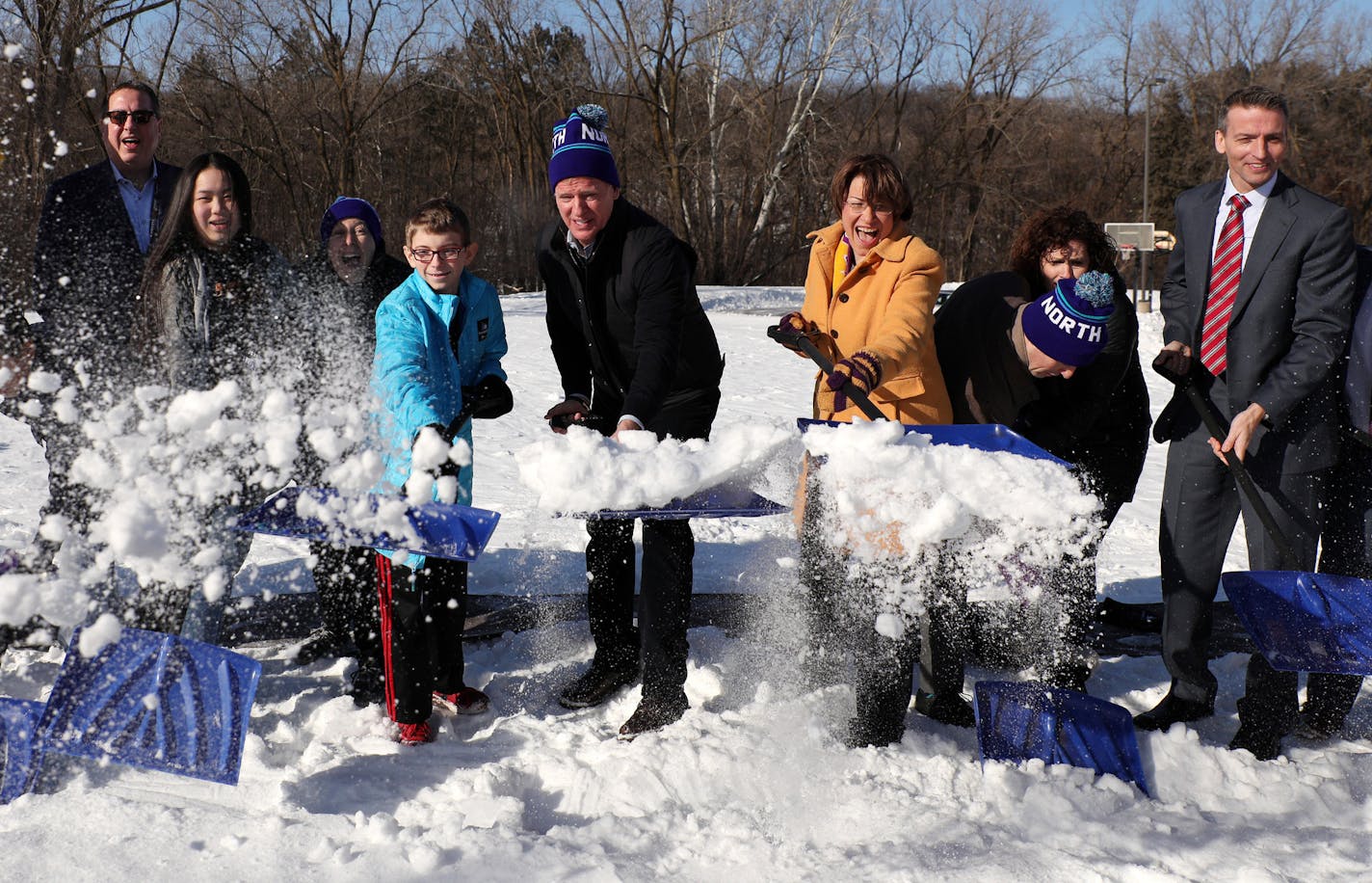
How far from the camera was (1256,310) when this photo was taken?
296 centimetres

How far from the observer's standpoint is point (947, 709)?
315 centimetres

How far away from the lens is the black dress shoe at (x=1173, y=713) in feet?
10.3

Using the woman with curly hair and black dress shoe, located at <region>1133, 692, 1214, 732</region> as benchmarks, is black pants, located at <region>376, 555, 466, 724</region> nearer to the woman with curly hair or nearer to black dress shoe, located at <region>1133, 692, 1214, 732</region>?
the woman with curly hair

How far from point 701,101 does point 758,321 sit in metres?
14.7

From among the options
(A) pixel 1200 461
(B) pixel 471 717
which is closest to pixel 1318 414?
(A) pixel 1200 461

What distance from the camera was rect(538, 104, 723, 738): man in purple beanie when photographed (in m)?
2.95

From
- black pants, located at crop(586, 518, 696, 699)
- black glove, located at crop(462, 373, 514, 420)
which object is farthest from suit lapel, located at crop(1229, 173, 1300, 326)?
black glove, located at crop(462, 373, 514, 420)

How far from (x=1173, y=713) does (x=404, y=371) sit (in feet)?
8.05

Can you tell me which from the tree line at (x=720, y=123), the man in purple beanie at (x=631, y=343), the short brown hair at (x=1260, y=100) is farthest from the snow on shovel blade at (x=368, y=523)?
the tree line at (x=720, y=123)

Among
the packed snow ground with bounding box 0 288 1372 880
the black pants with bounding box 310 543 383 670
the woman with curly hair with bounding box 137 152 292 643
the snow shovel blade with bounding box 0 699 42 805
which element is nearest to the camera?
the packed snow ground with bounding box 0 288 1372 880

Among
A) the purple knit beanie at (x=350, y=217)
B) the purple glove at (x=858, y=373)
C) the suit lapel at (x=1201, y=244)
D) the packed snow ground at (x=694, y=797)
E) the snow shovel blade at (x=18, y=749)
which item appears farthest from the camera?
the purple knit beanie at (x=350, y=217)

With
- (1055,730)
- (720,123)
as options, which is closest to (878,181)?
(1055,730)

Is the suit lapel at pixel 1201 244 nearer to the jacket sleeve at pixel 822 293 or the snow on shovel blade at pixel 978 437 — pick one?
the snow on shovel blade at pixel 978 437

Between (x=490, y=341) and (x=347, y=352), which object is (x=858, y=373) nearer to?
(x=490, y=341)
